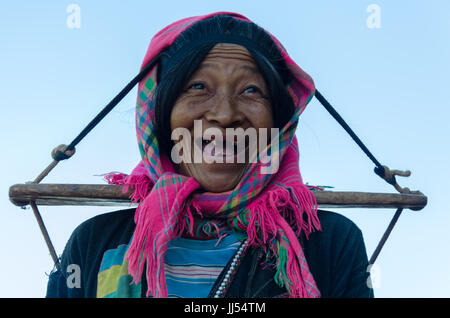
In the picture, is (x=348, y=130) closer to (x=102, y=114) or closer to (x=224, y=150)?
(x=224, y=150)

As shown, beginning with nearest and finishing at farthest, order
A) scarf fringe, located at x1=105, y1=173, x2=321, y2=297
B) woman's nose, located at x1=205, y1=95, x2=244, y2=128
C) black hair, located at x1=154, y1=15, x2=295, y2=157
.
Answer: scarf fringe, located at x1=105, y1=173, x2=321, y2=297
woman's nose, located at x1=205, y1=95, x2=244, y2=128
black hair, located at x1=154, y1=15, x2=295, y2=157

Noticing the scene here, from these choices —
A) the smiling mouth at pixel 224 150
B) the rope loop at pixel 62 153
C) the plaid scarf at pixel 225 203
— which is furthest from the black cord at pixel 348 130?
the rope loop at pixel 62 153

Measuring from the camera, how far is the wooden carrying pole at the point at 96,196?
237 centimetres

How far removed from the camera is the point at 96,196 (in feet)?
7.82

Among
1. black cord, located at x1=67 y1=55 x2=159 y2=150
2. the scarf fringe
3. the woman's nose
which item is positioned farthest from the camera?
black cord, located at x1=67 y1=55 x2=159 y2=150

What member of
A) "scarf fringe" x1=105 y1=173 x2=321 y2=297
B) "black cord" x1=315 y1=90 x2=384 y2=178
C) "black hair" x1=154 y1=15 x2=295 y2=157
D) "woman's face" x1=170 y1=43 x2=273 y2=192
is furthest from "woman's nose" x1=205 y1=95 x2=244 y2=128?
"black cord" x1=315 y1=90 x2=384 y2=178

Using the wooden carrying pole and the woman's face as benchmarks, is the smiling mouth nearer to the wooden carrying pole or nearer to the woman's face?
the woman's face

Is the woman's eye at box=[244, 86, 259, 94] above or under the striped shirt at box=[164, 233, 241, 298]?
above

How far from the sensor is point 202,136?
7.29 ft

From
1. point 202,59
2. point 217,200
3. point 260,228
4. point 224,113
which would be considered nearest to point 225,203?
point 217,200

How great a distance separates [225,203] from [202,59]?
1.94ft

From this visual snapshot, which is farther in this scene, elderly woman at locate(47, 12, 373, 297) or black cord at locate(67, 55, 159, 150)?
black cord at locate(67, 55, 159, 150)

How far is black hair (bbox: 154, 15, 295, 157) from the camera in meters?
2.29
